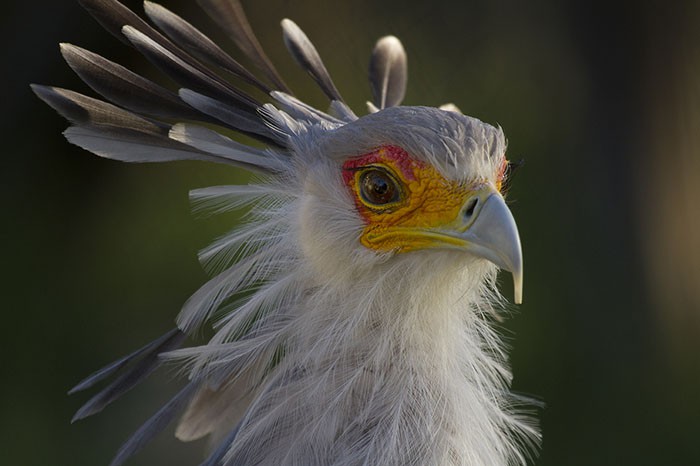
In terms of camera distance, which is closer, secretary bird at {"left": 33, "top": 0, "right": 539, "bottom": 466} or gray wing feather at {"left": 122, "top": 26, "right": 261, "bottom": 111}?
secretary bird at {"left": 33, "top": 0, "right": 539, "bottom": 466}

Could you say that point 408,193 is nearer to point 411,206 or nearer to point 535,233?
point 411,206

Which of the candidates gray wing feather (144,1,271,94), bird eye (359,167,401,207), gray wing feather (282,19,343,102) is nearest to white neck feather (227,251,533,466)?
bird eye (359,167,401,207)

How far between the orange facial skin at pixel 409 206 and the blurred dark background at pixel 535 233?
1960 millimetres

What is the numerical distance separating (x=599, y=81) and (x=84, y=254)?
2.31m

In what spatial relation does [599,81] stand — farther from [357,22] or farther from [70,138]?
[70,138]

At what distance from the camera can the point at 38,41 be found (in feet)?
11.2

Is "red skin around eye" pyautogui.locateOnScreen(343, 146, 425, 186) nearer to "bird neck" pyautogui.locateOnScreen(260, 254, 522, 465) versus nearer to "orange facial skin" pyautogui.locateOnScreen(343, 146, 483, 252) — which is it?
"orange facial skin" pyautogui.locateOnScreen(343, 146, 483, 252)

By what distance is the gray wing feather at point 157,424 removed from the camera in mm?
1656

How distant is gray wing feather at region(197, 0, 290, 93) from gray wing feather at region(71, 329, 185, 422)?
0.59 meters

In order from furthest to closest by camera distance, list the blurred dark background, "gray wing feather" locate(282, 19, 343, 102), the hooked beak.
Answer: the blurred dark background
"gray wing feather" locate(282, 19, 343, 102)
the hooked beak

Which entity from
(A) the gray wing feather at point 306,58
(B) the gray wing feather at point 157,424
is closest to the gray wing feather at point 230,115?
(A) the gray wing feather at point 306,58

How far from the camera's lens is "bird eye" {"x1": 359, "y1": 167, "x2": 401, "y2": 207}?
1546 mm

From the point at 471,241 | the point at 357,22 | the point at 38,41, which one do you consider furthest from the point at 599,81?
the point at 471,241

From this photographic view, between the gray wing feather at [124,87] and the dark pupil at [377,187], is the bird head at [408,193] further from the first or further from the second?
the gray wing feather at [124,87]
